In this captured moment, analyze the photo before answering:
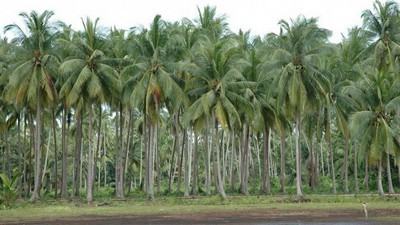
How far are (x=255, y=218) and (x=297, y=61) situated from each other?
51.6 feet

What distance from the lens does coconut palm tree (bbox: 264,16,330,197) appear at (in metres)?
34.5

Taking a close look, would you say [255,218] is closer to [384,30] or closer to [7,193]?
[7,193]

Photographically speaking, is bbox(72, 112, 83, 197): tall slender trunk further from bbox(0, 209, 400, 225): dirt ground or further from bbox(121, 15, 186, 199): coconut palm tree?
bbox(0, 209, 400, 225): dirt ground

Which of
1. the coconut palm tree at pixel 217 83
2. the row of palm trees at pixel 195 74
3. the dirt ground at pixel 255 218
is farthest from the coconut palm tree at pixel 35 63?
the dirt ground at pixel 255 218

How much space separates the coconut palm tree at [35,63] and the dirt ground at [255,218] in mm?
13859

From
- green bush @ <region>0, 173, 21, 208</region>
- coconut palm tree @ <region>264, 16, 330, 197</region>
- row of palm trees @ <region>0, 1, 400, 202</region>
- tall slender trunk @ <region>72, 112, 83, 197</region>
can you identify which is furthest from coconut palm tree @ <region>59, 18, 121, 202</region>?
coconut palm tree @ <region>264, 16, 330, 197</region>

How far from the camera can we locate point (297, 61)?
35562 millimetres

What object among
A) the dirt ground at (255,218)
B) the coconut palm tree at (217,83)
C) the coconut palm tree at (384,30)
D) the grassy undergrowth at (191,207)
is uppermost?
the coconut palm tree at (384,30)

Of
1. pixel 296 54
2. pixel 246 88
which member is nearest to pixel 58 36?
pixel 246 88

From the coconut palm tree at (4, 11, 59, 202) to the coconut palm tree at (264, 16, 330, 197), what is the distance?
1541cm

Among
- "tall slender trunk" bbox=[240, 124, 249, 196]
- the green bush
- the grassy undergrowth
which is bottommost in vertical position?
the grassy undergrowth

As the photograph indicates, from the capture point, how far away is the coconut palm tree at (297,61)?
34531 mm

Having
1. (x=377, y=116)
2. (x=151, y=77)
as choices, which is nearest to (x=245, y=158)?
(x=377, y=116)

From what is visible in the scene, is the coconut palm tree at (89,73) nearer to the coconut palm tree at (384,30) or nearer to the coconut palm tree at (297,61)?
the coconut palm tree at (297,61)
